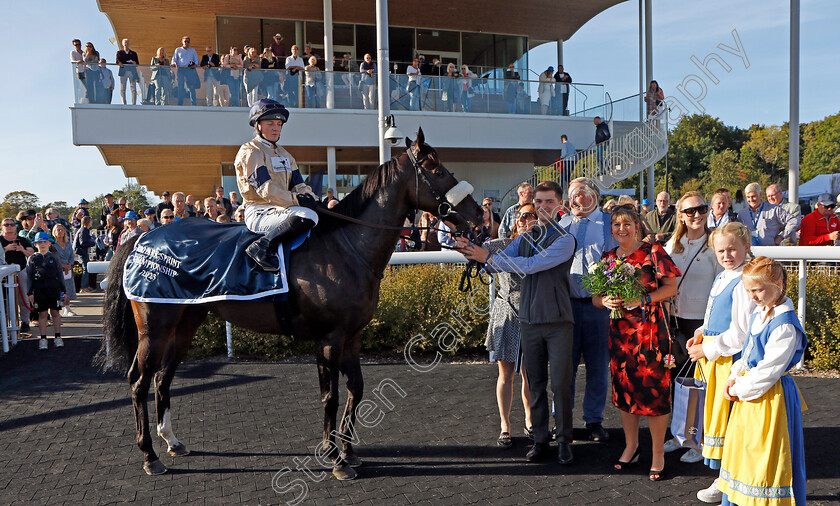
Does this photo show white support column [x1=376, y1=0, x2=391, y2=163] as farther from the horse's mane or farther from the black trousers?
the black trousers

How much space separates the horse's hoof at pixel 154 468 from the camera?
12.3 ft

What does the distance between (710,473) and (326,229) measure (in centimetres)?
304

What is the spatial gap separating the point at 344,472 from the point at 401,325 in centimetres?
311

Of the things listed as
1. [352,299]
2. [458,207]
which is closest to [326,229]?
[352,299]

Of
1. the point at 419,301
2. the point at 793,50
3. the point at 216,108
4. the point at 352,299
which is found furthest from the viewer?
the point at 216,108

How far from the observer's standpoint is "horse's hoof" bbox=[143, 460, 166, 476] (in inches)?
148

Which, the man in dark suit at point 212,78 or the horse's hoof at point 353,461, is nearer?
the horse's hoof at point 353,461

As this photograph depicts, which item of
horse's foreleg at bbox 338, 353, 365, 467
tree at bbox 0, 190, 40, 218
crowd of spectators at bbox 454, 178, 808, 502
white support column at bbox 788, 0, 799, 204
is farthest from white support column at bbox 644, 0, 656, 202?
tree at bbox 0, 190, 40, 218

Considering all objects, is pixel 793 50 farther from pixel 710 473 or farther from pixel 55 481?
pixel 55 481

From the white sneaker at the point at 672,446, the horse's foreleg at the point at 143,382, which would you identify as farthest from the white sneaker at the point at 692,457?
the horse's foreleg at the point at 143,382

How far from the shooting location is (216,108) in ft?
47.5

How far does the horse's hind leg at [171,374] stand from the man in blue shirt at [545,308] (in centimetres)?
222

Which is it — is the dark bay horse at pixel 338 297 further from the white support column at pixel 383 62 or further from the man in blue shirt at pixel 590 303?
the white support column at pixel 383 62

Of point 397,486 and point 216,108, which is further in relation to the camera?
point 216,108
